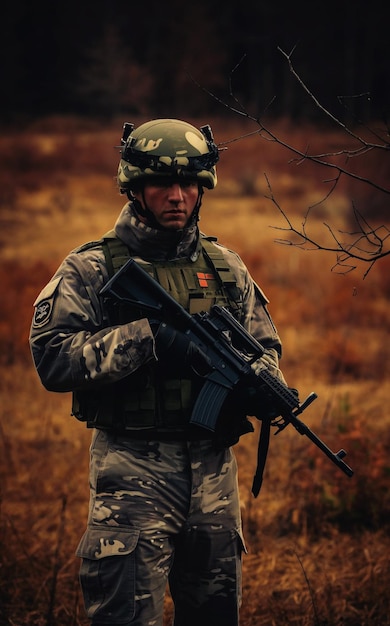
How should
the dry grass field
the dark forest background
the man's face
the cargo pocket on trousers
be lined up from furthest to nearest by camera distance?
1. the dark forest background
2. the dry grass field
3. the man's face
4. the cargo pocket on trousers

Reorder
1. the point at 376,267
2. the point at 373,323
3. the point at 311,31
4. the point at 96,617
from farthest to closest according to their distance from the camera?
the point at 311,31 → the point at 376,267 → the point at 373,323 → the point at 96,617

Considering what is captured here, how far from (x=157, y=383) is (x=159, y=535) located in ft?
1.64

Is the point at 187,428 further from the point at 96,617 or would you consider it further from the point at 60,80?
the point at 60,80

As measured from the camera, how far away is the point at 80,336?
2.47 m

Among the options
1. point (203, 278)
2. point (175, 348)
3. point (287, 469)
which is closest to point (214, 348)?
point (175, 348)

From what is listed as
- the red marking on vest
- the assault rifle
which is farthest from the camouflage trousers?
the red marking on vest

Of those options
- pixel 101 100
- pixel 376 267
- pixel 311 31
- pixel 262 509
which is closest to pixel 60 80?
pixel 101 100

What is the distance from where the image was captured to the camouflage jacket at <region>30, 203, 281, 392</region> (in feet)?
7.89

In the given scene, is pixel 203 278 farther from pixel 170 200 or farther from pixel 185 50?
pixel 185 50

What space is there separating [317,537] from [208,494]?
78.3 inches

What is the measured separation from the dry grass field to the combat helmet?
311 mm

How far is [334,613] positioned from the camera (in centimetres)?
344

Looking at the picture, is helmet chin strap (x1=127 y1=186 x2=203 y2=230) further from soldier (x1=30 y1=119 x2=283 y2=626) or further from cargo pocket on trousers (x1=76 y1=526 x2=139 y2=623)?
cargo pocket on trousers (x1=76 y1=526 x2=139 y2=623)

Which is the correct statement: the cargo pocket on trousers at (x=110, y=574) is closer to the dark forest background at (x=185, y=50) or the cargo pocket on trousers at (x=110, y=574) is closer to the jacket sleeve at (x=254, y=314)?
the jacket sleeve at (x=254, y=314)
